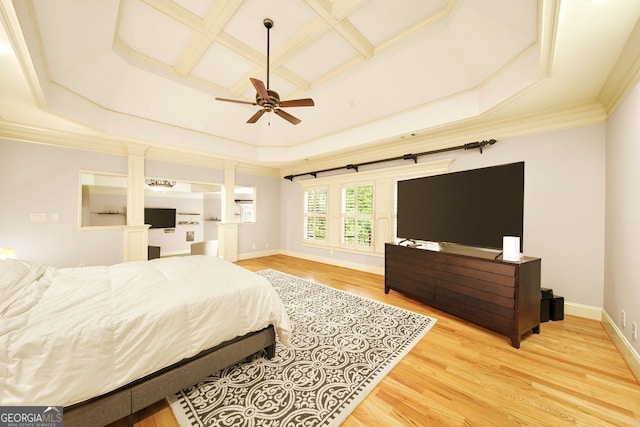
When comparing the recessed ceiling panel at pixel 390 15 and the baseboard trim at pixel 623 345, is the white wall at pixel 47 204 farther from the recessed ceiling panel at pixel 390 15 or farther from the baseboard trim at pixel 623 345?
the baseboard trim at pixel 623 345

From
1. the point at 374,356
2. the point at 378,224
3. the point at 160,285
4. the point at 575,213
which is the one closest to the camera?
the point at 160,285

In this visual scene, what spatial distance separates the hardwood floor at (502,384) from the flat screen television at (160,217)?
7.71m

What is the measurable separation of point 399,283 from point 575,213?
2384mm

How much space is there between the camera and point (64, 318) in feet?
4.25

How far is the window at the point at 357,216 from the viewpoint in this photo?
16.7ft

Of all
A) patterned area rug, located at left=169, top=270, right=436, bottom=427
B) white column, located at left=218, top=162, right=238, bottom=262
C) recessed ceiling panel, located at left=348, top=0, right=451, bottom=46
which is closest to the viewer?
patterned area rug, located at left=169, top=270, right=436, bottom=427

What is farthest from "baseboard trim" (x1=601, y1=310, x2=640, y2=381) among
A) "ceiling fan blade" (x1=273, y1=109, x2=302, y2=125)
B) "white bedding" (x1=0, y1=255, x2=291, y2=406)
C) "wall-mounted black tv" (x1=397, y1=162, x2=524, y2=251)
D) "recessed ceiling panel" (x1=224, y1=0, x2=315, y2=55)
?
"recessed ceiling panel" (x1=224, y1=0, x2=315, y2=55)

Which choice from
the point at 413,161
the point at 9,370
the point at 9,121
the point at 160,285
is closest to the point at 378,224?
the point at 413,161

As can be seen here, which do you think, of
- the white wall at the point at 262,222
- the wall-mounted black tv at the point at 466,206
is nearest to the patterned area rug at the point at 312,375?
the wall-mounted black tv at the point at 466,206

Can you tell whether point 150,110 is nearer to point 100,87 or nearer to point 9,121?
point 100,87

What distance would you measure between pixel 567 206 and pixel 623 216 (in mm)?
802

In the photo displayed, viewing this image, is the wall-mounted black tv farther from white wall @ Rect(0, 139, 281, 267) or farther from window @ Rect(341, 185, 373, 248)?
white wall @ Rect(0, 139, 281, 267)

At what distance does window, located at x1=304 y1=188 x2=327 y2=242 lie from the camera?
604 centimetres

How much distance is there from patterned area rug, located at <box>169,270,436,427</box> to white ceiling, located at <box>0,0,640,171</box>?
2932 mm
